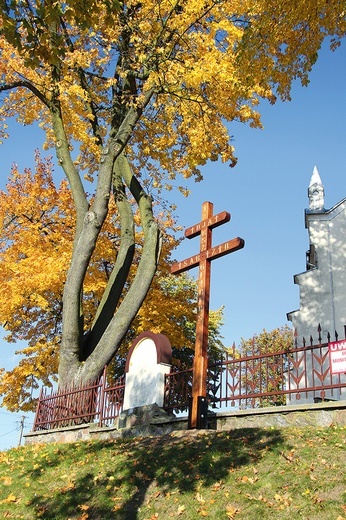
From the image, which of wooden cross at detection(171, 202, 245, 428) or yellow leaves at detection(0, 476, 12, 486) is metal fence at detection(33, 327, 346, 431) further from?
yellow leaves at detection(0, 476, 12, 486)

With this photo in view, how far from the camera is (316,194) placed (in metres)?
20.9

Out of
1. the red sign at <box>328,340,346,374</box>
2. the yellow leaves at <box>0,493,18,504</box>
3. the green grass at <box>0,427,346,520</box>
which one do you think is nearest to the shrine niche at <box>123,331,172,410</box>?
the green grass at <box>0,427,346,520</box>

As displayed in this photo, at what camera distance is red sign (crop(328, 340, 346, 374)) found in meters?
8.04

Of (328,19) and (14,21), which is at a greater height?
(328,19)

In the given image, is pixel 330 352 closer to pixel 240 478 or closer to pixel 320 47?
pixel 240 478

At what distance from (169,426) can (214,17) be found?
10.2 m

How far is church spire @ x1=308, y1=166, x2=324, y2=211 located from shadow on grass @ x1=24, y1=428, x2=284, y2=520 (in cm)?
1408

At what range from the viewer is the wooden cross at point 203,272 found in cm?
882

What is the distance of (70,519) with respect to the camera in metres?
6.00

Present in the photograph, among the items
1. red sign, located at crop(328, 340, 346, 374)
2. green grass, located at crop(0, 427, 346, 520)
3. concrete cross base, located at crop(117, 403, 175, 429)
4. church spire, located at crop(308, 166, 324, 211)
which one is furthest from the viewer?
church spire, located at crop(308, 166, 324, 211)

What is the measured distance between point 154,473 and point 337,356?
3452mm

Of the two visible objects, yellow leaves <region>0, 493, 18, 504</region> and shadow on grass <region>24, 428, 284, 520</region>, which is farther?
yellow leaves <region>0, 493, 18, 504</region>

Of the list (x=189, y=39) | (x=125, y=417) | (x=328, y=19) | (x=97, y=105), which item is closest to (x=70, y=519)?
(x=125, y=417)

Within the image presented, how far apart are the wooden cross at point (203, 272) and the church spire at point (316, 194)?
1086 cm
